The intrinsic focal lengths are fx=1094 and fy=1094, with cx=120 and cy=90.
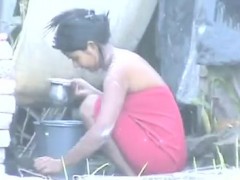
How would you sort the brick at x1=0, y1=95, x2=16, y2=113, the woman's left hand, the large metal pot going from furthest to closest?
1. the large metal pot
2. the woman's left hand
3. the brick at x1=0, y1=95, x2=16, y2=113

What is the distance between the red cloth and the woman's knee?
0.09 ft

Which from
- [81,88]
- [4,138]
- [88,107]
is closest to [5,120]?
[4,138]

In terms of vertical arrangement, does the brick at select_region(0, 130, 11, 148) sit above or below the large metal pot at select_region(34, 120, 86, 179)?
above

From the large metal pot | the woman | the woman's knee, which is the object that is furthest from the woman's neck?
the large metal pot

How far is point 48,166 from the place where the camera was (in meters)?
5.21

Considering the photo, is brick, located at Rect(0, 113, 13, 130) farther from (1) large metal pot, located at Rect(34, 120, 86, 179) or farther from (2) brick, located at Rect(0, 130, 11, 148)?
(1) large metal pot, located at Rect(34, 120, 86, 179)

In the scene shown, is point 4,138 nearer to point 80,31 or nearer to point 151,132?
point 80,31

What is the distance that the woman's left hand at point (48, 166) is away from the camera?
5.21m

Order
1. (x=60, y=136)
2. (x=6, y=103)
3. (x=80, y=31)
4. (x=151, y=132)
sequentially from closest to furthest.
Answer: (x=6, y=103)
(x=80, y=31)
(x=151, y=132)
(x=60, y=136)

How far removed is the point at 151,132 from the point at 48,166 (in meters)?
0.62

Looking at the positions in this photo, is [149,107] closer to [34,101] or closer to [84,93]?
[84,93]

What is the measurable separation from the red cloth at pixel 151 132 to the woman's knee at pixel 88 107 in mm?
28

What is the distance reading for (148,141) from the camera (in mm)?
5516

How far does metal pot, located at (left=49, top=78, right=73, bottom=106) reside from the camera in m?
5.78
